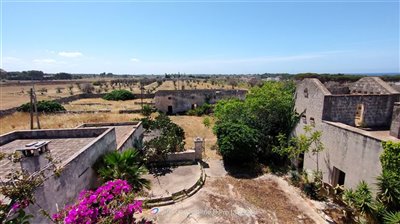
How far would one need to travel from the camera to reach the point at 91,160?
9.74 metres

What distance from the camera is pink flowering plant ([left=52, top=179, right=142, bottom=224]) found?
4.75m

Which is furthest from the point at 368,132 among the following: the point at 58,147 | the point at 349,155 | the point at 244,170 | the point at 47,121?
the point at 47,121

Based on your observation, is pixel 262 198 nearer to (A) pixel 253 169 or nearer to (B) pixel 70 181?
(A) pixel 253 169

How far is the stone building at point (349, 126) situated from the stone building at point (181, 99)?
25.4 metres

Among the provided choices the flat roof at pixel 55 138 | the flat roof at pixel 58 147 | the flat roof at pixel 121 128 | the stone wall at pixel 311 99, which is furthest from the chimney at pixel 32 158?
the stone wall at pixel 311 99

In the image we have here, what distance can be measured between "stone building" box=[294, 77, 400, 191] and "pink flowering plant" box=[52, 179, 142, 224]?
9808 mm

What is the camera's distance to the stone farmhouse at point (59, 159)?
658 cm

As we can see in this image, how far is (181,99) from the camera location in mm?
38844

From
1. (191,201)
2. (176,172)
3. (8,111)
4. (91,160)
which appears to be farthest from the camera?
(8,111)

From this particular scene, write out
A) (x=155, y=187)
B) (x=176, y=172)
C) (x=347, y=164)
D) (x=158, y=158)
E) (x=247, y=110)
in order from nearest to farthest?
1. (x=347, y=164)
2. (x=155, y=187)
3. (x=176, y=172)
4. (x=158, y=158)
5. (x=247, y=110)

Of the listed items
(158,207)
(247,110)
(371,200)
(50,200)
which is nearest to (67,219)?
(50,200)

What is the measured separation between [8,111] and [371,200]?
4050cm

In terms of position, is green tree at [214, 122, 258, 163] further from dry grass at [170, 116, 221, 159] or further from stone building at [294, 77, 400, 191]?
stone building at [294, 77, 400, 191]

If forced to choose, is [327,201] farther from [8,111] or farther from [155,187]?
[8,111]
